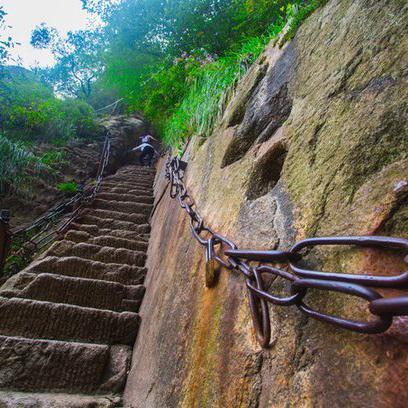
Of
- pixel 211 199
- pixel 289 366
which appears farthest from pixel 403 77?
pixel 211 199

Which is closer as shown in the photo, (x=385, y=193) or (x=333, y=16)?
(x=385, y=193)

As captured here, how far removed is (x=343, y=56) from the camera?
827 mm

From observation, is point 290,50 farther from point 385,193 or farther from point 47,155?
point 47,155

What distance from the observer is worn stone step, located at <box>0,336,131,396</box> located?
1841 millimetres

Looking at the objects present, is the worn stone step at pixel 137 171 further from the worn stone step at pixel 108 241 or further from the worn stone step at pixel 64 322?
the worn stone step at pixel 64 322

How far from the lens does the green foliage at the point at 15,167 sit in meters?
5.54

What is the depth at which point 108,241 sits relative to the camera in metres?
3.61

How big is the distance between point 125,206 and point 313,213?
4669 mm

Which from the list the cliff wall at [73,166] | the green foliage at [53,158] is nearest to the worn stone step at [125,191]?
the cliff wall at [73,166]

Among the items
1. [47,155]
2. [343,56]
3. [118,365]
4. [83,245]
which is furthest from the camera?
[47,155]

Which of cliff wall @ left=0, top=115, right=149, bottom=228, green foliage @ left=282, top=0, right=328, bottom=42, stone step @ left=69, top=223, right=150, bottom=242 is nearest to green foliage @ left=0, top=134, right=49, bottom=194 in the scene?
cliff wall @ left=0, top=115, right=149, bottom=228

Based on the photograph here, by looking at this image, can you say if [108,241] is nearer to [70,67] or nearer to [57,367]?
[57,367]

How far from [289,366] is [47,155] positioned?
7.72 metres

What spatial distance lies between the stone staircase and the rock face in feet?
2.64
